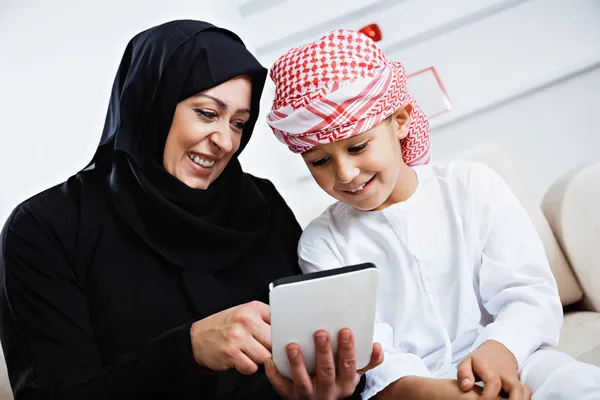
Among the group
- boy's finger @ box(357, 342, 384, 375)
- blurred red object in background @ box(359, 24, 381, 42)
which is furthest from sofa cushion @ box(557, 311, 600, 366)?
blurred red object in background @ box(359, 24, 381, 42)

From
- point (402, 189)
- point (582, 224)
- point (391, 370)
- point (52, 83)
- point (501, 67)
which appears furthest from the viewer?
point (501, 67)

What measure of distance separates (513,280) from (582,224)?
0.48 metres

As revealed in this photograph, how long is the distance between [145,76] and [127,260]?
1.35ft

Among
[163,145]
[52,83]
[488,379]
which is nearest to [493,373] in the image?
[488,379]

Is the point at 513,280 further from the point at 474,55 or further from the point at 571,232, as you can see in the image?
the point at 474,55

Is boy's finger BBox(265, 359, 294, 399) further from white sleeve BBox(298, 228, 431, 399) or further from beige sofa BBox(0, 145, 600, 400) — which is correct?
beige sofa BBox(0, 145, 600, 400)

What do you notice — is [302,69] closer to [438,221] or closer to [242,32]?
[438,221]

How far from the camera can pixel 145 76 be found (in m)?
1.39

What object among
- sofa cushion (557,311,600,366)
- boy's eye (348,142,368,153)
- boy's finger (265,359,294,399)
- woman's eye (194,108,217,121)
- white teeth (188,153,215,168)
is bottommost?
sofa cushion (557,311,600,366)

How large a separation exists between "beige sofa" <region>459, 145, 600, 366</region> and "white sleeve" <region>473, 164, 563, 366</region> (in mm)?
327

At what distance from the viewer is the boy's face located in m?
1.26

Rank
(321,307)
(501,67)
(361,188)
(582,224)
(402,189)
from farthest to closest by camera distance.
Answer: (501,67)
(582,224)
(402,189)
(361,188)
(321,307)

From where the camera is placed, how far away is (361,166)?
1.26m

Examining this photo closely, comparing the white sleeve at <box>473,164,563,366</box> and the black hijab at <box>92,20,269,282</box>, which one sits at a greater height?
the black hijab at <box>92,20,269,282</box>
